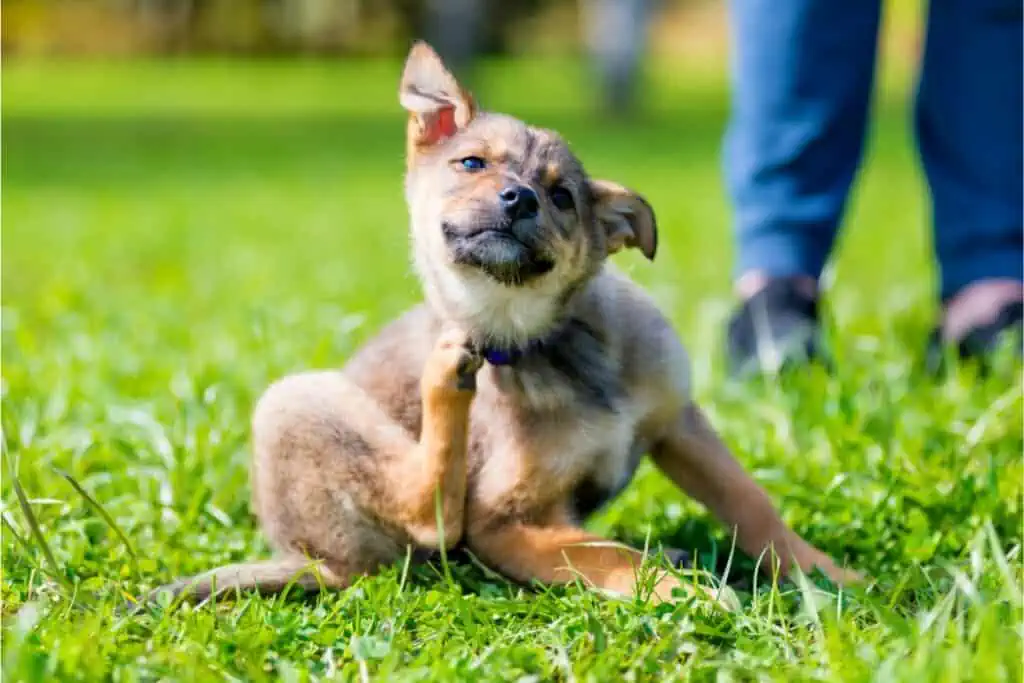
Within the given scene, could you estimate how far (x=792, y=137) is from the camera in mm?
4105

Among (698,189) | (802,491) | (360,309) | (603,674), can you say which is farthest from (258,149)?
(603,674)

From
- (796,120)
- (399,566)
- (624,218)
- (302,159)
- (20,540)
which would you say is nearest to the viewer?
(20,540)

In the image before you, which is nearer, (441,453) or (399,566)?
(441,453)

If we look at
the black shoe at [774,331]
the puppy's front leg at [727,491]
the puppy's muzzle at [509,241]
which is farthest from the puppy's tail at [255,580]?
the black shoe at [774,331]

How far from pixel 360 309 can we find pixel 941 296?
6.98 ft

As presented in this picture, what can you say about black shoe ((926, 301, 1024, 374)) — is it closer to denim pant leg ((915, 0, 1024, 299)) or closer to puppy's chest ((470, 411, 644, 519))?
denim pant leg ((915, 0, 1024, 299))

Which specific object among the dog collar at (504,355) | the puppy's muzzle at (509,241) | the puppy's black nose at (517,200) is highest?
the puppy's black nose at (517,200)

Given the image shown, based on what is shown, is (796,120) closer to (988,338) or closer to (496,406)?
(988,338)

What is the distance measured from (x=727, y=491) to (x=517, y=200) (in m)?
0.78

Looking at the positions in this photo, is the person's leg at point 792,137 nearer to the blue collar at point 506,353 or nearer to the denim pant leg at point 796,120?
the denim pant leg at point 796,120

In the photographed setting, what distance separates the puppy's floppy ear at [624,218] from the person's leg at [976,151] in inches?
65.7

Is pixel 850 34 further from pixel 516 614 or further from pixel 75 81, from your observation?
pixel 75 81

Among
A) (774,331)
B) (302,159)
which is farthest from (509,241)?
(302,159)

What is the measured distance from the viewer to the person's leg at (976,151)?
3979 millimetres
